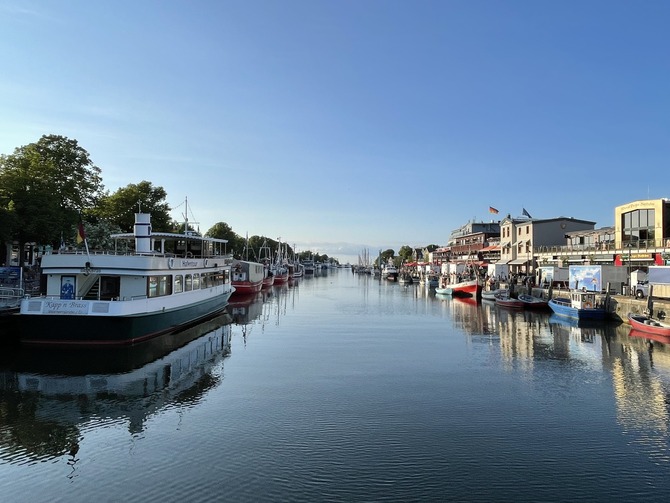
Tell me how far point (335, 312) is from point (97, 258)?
30221mm

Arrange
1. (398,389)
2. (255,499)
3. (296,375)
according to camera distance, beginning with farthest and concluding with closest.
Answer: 1. (296,375)
2. (398,389)
3. (255,499)

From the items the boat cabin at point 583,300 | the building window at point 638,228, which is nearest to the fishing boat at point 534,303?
the boat cabin at point 583,300

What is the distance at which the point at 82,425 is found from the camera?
15.7m

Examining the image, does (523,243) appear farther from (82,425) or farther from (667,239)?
(82,425)

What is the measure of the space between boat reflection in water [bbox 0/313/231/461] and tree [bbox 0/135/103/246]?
21622 millimetres

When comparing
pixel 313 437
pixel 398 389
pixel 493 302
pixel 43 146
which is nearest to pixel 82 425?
pixel 313 437

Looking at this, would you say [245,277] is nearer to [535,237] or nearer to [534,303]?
[534,303]

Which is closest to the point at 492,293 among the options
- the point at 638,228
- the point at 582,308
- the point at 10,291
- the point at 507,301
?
the point at 507,301

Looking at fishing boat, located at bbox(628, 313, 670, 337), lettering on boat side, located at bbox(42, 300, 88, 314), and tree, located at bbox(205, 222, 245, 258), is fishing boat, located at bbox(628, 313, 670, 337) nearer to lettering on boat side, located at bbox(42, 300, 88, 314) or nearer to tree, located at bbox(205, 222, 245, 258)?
lettering on boat side, located at bbox(42, 300, 88, 314)

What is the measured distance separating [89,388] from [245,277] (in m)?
56.8

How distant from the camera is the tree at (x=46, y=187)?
4341 centimetres

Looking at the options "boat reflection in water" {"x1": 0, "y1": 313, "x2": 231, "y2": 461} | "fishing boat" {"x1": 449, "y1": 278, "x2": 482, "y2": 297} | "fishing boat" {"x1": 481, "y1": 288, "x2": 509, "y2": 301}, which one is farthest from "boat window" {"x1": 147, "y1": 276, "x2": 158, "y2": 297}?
"fishing boat" {"x1": 449, "y1": 278, "x2": 482, "y2": 297}

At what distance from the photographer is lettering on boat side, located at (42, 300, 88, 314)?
26297 mm

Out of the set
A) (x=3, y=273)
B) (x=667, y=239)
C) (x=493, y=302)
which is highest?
(x=667, y=239)
